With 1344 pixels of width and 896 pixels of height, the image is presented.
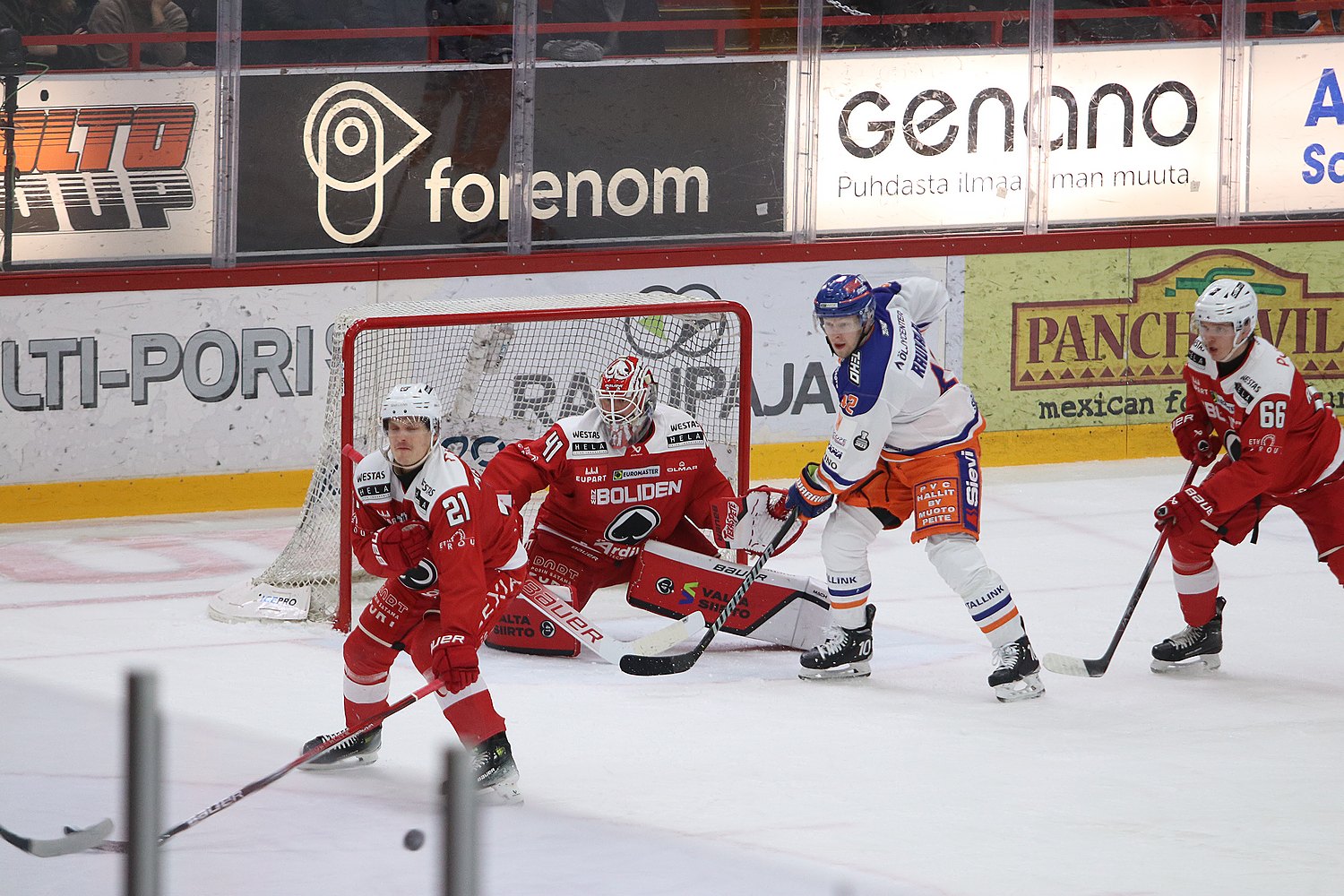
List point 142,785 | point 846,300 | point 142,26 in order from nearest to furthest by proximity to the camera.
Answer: point 142,785
point 846,300
point 142,26

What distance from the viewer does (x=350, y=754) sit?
442 cm

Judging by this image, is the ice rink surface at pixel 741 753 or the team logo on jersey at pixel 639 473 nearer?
the ice rink surface at pixel 741 753

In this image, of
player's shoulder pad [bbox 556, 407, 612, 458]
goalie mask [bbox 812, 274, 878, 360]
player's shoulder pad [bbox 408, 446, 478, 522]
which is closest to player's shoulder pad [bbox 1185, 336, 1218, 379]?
goalie mask [bbox 812, 274, 878, 360]

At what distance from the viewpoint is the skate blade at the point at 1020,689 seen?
5.23 metres

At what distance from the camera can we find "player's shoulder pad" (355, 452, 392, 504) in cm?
419

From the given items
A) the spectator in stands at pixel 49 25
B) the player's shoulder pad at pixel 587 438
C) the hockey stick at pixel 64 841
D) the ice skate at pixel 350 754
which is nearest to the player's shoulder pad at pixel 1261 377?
the player's shoulder pad at pixel 587 438

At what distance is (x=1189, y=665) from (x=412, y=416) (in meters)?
2.61

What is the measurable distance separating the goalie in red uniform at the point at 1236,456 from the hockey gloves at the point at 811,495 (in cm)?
94

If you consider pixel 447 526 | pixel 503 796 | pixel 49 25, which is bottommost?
pixel 503 796

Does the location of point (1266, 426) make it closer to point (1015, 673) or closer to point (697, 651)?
point (1015, 673)

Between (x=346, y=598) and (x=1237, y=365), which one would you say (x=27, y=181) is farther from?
(x=1237, y=365)

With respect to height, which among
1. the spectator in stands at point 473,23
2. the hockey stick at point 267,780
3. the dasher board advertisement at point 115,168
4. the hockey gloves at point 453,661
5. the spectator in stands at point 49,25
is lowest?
the hockey stick at point 267,780

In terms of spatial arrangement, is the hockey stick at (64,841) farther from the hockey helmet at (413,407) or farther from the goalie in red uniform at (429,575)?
the hockey helmet at (413,407)

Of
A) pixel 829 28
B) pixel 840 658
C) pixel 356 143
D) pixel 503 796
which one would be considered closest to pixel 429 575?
pixel 503 796
